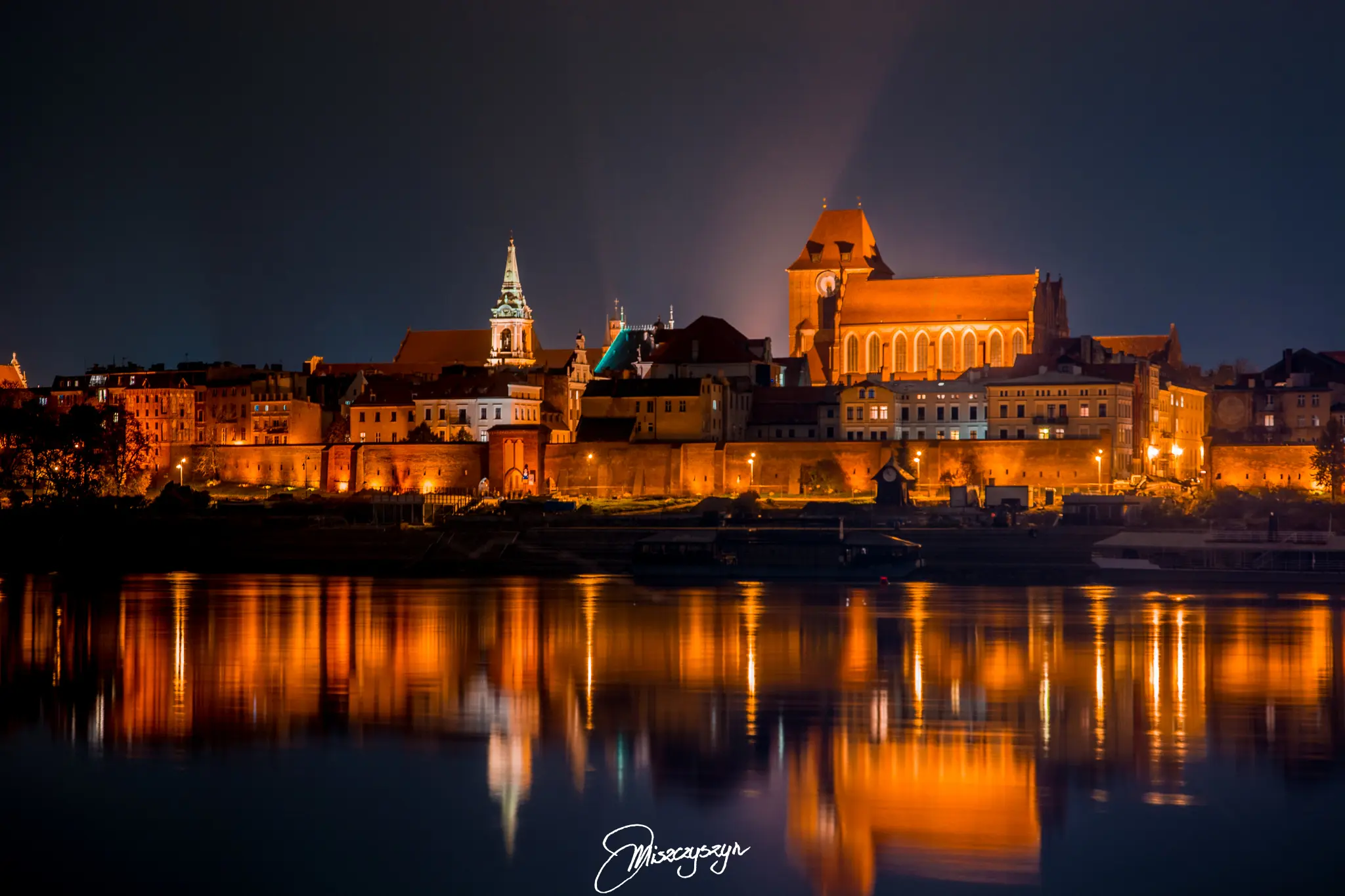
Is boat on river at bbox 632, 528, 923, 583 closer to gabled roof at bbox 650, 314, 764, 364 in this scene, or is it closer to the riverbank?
the riverbank

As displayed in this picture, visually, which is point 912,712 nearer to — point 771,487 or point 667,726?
point 667,726

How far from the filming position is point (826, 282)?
10650 cm

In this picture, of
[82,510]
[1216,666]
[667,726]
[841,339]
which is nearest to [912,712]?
[667,726]

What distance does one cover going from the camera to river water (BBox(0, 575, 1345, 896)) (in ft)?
56.4

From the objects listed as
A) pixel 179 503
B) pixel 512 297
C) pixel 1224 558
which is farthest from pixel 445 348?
pixel 1224 558

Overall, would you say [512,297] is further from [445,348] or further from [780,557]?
[780,557]

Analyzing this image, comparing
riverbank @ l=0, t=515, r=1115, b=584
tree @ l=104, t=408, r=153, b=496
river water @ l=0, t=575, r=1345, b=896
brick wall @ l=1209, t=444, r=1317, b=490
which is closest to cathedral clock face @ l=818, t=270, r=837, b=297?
brick wall @ l=1209, t=444, r=1317, b=490

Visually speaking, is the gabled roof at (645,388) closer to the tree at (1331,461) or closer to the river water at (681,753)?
the tree at (1331,461)

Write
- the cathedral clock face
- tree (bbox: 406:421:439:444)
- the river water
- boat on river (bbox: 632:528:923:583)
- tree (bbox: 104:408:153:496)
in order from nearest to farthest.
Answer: the river water, boat on river (bbox: 632:528:923:583), tree (bbox: 104:408:153:496), tree (bbox: 406:421:439:444), the cathedral clock face

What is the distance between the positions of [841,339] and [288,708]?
2952 inches

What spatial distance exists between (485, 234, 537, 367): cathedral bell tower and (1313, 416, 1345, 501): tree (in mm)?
52488

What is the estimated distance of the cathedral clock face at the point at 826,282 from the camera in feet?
348

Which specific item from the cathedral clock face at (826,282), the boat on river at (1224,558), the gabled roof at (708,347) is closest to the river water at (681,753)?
the boat on river at (1224,558)

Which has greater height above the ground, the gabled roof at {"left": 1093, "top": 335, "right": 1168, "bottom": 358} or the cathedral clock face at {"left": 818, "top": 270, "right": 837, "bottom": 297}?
the cathedral clock face at {"left": 818, "top": 270, "right": 837, "bottom": 297}
